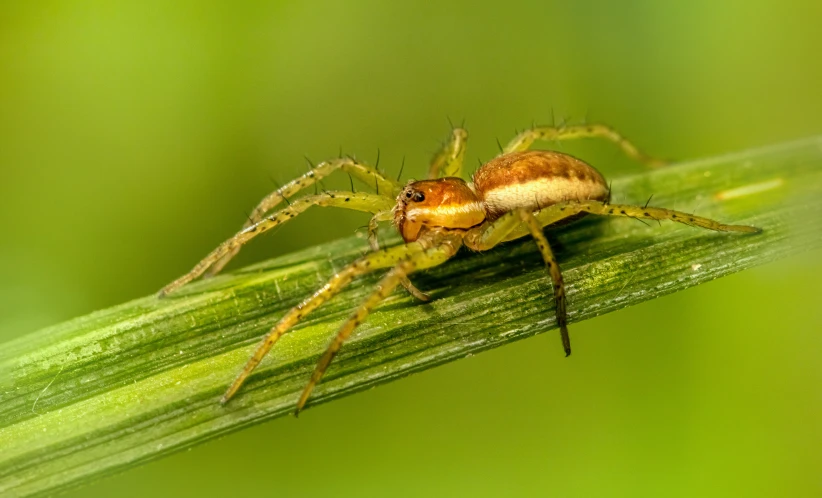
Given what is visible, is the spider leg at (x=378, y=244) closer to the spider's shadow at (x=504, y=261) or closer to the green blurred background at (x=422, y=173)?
the spider's shadow at (x=504, y=261)

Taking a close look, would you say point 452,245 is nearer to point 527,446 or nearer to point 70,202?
point 527,446

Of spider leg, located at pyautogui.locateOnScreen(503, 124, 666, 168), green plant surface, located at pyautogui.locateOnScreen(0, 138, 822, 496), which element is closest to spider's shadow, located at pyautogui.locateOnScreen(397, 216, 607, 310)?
green plant surface, located at pyautogui.locateOnScreen(0, 138, 822, 496)

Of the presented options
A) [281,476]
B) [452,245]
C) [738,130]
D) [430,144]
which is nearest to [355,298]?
[452,245]

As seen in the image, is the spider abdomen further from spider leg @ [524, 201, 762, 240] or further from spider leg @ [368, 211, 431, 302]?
spider leg @ [368, 211, 431, 302]

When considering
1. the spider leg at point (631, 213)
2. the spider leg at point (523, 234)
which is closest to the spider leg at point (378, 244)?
the spider leg at point (523, 234)

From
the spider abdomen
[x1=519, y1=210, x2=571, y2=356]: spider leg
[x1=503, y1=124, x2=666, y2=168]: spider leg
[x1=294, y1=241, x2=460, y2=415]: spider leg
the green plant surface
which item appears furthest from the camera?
[x1=503, y1=124, x2=666, y2=168]: spider leg

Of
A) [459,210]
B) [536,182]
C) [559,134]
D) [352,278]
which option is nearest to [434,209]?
Result: [459,210]
